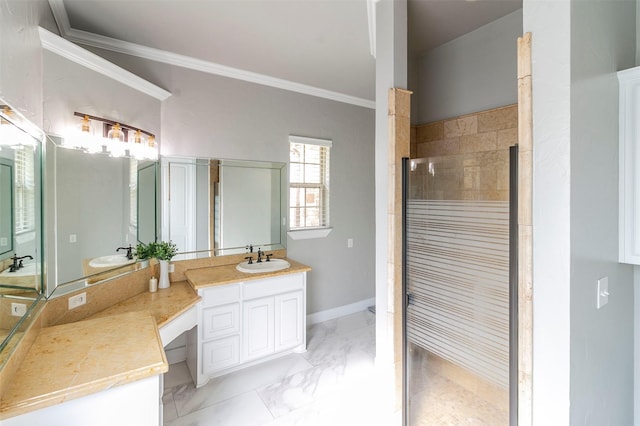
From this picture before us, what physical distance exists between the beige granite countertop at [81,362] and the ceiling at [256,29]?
80.0 inches

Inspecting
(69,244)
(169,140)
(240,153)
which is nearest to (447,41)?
(240,153)

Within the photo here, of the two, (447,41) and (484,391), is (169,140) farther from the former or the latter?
(484,391)

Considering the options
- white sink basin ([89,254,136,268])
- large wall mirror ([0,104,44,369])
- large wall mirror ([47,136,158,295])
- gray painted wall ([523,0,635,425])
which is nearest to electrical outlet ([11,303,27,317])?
large wall mirror ([0,104,44,369])

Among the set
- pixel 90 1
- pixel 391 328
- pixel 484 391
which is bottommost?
pixel 484 391

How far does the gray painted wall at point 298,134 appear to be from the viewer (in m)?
2.79

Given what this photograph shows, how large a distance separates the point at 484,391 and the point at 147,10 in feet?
10.3

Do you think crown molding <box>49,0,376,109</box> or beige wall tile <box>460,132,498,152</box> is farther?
beige wall tile <box>460,132,498,152</box>

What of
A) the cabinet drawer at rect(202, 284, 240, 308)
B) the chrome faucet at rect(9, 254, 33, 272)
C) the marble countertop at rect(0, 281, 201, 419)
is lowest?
the cabinet drawer at rect(202, 284, 240, 308)

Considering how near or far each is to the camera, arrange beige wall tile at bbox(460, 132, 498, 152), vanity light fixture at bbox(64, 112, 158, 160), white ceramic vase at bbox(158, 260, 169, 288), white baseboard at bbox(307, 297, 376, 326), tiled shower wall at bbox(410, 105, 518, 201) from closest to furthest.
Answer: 1. tiled shower wall at bbox(410, 105, 518, 201)
2. vanity light fixture at bbox(64, 112, 158, 160)
3. beige wall tile at bbox(460, 132, 498, 152)
4. white ceramic vase at bbox(158, 260, 169, 288)
5. white baseboard at bbox(307, 297, 376, 326)

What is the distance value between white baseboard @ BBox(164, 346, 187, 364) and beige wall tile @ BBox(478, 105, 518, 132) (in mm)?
3283

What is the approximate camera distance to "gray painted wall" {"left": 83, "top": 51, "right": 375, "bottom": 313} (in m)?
2.79

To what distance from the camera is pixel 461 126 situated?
8.32ft

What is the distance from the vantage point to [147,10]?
207 centimetres

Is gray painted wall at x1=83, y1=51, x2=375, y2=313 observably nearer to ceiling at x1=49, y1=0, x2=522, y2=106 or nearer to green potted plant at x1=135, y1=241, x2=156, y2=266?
ceiling at x1=49, y1=0, x2=522, y2=106
